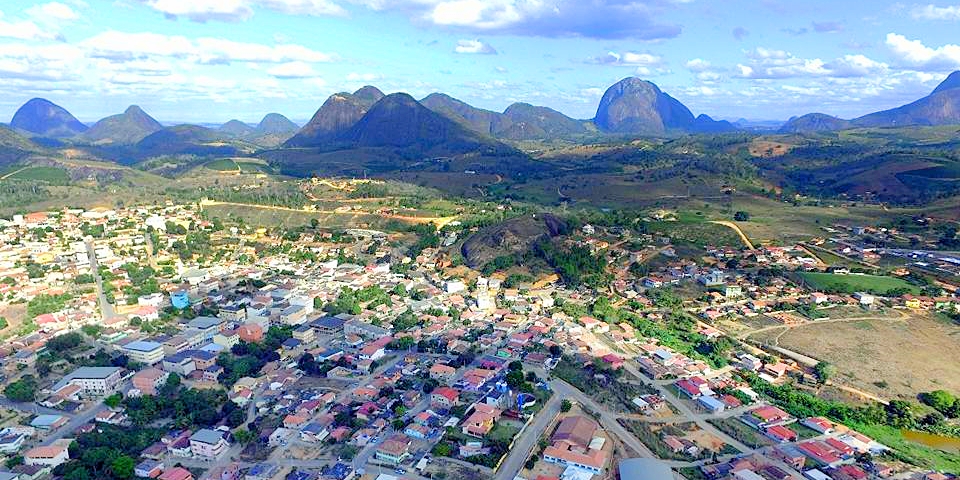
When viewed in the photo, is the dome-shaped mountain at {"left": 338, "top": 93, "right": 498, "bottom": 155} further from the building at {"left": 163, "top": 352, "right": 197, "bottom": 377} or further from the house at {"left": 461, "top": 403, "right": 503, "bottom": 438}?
the house at {"left": 461, "top": 403, "right": 503, "bottom": 438}

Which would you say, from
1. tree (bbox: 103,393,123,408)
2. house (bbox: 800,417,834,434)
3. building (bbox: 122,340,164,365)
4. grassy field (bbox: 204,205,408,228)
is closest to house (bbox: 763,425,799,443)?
house (bbox: 800,417,834,434)

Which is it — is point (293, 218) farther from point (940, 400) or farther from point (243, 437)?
point (940, 400)

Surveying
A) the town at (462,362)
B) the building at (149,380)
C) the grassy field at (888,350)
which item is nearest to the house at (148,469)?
the town at (462,362)

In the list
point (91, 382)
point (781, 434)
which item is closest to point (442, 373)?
point (781, 434)

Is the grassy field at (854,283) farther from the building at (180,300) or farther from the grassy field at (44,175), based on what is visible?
the grassy field at (44,175)

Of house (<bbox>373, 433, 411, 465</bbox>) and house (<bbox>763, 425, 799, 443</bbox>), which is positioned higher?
house (<bbox>763, 425, 799, 443</bbox>)
